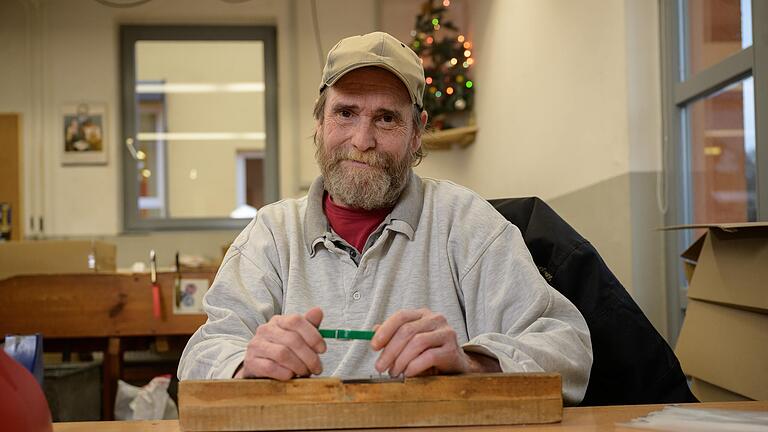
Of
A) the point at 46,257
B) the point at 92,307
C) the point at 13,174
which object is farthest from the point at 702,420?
the point at 13,174

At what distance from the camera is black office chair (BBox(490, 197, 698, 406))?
1497mm

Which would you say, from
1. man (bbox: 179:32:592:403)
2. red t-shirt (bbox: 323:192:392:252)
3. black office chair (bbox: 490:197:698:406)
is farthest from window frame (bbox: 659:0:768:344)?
red t-shirt (bbox: 323:192:392:252)

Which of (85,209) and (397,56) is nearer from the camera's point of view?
(397,56)

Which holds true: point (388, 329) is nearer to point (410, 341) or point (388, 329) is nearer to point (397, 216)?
point (410, 341)

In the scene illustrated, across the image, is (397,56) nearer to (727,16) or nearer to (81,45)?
(727,16)

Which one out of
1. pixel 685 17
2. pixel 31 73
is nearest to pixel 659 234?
pixel 685 17

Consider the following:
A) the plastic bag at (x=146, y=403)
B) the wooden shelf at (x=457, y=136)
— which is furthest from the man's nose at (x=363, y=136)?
the wooden shelf at (x=457, y=136)

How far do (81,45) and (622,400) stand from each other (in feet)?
17.7

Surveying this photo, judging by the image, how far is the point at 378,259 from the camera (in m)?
1.49

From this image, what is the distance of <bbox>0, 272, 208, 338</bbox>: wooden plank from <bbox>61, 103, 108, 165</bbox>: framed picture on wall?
3134 mm

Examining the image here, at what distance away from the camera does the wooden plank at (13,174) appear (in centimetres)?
588

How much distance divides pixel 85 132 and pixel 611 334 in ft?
16.9

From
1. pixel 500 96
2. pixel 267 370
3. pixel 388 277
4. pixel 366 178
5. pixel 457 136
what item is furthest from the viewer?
pixel 457 136

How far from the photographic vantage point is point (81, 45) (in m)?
5.92
